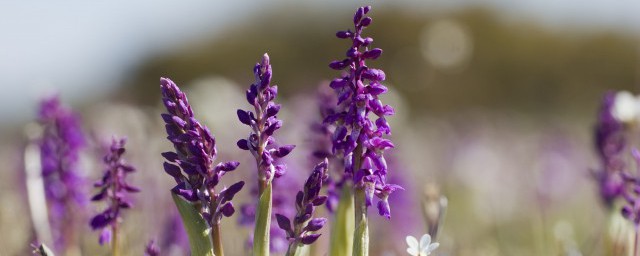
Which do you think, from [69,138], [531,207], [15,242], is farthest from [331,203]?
[531,207]

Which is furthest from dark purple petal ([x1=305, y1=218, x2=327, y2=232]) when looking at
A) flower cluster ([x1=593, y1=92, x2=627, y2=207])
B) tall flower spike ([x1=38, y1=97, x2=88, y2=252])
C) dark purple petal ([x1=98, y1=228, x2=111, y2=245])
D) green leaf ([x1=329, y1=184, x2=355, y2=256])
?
flower cluster ([x1=593, y1=92, x2=627, y2=207])

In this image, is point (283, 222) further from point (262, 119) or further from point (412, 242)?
point (412, 242)

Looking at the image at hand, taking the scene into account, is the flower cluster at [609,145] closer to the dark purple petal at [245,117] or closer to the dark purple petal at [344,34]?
the dark purple petal at [344,34]

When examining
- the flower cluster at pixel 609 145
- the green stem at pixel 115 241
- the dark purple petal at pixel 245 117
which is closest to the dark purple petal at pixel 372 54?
the dark purple petal at pixel 245 117

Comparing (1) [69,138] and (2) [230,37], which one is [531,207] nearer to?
(1) [69,138]

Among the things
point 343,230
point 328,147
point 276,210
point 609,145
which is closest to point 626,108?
point 609,145
